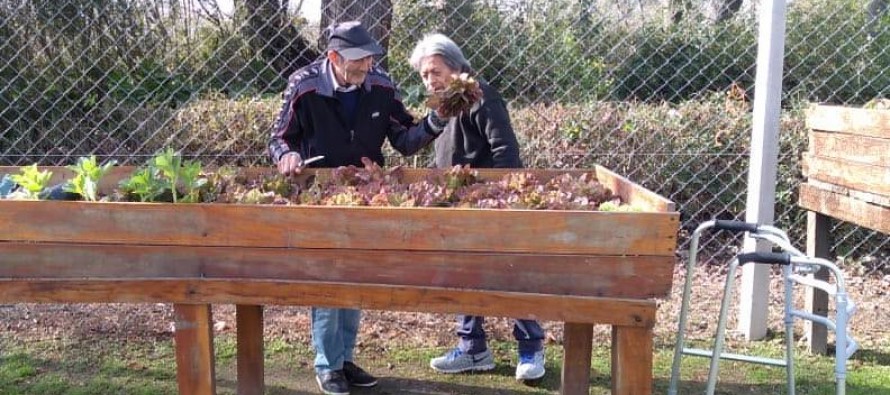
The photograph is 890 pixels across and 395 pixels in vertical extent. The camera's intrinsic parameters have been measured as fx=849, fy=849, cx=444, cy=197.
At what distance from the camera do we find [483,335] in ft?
14.5

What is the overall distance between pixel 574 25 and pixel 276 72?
2050mm

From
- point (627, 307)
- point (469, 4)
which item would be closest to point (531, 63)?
point (469, 4)

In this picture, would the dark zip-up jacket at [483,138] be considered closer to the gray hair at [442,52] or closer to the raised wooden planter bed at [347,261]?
the gray hair at [442,52]

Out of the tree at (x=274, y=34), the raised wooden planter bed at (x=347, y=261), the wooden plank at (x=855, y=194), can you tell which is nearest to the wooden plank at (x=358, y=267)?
the raised wooden planter bed at (x=347, y=261)

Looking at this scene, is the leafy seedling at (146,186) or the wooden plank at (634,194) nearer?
the wooden plank at (634,194)

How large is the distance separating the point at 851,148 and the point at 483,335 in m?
2.03

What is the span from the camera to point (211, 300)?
2.69 metres

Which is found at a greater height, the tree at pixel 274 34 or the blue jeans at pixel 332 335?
the tree at pixel 274 34

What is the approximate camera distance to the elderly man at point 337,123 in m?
3.81

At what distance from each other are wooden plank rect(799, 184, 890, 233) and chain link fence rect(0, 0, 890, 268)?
3.12 feet

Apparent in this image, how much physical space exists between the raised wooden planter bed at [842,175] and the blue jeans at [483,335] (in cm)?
153

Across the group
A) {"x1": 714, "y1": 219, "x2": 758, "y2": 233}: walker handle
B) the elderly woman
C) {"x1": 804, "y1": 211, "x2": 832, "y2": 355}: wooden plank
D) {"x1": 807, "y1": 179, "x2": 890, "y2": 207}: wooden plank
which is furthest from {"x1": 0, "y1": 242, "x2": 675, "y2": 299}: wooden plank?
{"x1": 804, "y1": 211, "x2": 832, "y2": 355}: wooden plank

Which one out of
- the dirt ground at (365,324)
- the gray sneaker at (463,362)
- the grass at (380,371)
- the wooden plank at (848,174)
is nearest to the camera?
the wooden plank at (848,174)

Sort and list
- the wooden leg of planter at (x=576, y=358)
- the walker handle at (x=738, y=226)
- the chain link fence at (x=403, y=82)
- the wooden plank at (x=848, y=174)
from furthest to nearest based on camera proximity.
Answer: the chain link fence at (x=403, y=82)
the wooden plank at (x=848, y=174)
the wooden leg of planter at (x=576, y=358)
the walker handle at (x=738, y=226)
